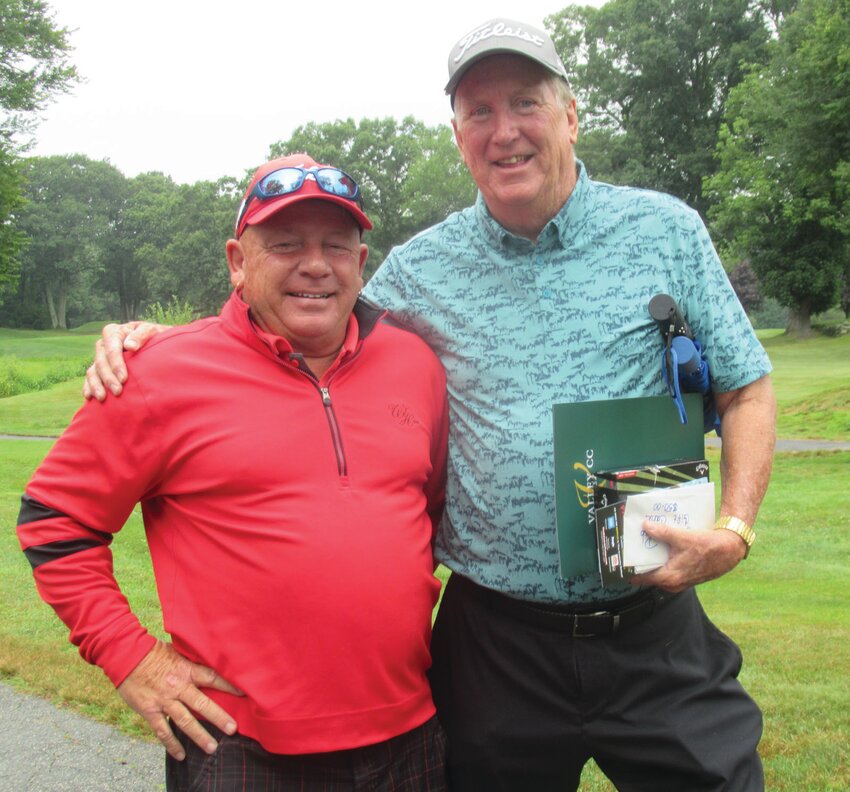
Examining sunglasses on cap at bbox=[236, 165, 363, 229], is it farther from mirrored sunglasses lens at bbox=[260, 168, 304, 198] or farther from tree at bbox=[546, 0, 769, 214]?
tree at bbox=[546, 0, 769, 214]

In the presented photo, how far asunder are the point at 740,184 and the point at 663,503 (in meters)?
44.8

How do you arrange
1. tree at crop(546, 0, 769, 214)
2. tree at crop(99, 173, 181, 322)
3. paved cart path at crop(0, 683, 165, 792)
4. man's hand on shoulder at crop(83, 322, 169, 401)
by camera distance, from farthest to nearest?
1. tree at crop(99, 173, 181, 322)
2. tree at crop(546, 0, 769, 214)
3. paved cart path at crop(0, 683, 165, 792)
4. man's hand on shoulder at crop(83, 322, 169, 401)

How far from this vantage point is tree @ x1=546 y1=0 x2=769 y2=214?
52.5 meters

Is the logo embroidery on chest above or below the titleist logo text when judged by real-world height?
below

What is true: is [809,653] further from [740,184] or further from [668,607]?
[740,184]

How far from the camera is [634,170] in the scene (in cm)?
5200

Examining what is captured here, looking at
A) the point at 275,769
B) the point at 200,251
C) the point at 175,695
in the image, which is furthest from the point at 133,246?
the point at 275,769

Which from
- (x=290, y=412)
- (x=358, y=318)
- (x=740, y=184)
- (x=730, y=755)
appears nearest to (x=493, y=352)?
(x=358, y=318)

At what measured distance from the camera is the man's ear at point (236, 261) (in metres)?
2.86

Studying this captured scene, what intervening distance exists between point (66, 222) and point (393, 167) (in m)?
35.2

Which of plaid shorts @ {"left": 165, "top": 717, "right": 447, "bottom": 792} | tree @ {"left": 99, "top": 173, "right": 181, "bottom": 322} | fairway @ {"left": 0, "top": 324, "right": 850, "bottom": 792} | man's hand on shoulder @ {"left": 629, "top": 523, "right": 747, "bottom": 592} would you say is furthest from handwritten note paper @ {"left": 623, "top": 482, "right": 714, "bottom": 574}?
tree @ {"left": 99, "top": 173, "right": 181, "bottom": 322}

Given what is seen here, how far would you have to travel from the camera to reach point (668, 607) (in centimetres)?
277

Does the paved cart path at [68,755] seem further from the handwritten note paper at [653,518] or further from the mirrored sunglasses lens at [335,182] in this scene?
the mirrored sunglasses lens at [335,182]

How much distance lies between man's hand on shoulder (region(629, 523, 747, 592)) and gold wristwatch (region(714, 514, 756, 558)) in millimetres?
42
